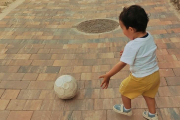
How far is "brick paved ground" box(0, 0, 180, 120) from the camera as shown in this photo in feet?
10.4

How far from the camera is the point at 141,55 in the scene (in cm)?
229

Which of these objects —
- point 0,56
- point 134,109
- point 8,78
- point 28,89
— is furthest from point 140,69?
point 0,56

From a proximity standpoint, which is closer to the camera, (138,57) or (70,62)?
(138,57)

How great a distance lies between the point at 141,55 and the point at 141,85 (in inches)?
15.8

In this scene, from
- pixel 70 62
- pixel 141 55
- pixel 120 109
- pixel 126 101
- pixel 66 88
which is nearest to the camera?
pixel 141 55

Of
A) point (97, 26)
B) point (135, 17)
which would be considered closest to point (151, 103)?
point (135, 17)

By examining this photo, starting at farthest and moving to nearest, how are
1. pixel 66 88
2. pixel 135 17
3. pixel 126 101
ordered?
pixel 66 88, pixel 126 101, pixel 135 17

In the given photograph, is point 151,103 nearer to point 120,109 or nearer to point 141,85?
point 141,85

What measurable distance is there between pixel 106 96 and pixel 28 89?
1323 millimetres

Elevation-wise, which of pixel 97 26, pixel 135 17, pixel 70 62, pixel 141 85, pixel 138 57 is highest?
pixel 135 17

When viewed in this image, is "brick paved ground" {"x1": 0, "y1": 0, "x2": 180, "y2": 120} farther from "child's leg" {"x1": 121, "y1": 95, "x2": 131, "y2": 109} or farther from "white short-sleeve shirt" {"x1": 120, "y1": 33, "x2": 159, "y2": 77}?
"white short-sleeve shirt" {"x1": 120, "y1": 33, "x2": 159, "y2": 77}

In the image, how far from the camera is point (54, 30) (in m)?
5.92

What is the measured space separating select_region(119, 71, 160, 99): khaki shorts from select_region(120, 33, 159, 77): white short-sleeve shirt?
7 cm

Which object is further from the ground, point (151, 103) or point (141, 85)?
point (141, 85)
